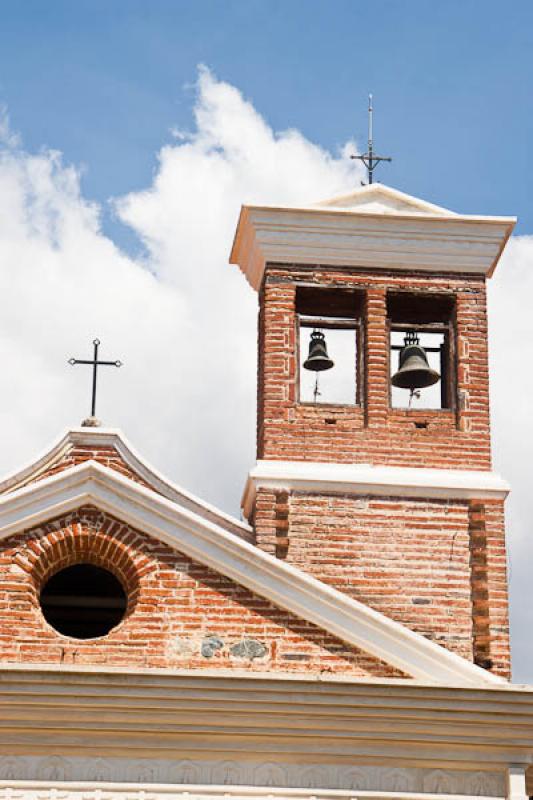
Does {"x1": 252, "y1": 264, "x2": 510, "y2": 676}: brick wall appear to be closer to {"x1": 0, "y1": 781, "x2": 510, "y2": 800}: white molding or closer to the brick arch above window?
the brick arch above window

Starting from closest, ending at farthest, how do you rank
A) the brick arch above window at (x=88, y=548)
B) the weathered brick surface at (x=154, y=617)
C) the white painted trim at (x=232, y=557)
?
the weathered brick surface at (x=154, y=617) → the white painted trim at (x=232, y=557) → the brick arch above window at (x=88, y=548)

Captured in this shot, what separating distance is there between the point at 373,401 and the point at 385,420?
8.5 inches

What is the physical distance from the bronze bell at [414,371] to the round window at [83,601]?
3.56 meters

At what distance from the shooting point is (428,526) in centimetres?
1728

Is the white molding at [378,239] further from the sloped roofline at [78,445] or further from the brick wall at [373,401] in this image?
the sloped roofline at [78,445]

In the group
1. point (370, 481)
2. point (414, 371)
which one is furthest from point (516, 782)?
point (414, 371)

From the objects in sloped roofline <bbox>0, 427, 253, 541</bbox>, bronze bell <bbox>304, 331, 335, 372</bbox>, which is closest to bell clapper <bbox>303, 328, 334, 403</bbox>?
bronze bell <bbox>304, 331, 335, 372</bbox>

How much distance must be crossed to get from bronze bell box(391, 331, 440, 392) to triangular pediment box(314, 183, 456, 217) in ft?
4.33

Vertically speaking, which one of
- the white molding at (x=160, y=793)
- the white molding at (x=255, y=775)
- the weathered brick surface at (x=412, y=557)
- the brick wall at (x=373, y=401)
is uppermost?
the brick wall at (x=373, y=401)

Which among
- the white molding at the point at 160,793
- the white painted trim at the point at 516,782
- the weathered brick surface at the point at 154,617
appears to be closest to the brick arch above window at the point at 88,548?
the weathered brick surface at the point at 154,617

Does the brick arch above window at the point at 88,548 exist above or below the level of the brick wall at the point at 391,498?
below

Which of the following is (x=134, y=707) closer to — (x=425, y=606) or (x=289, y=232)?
(x=425, y=606)

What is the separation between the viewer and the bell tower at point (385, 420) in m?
17.0

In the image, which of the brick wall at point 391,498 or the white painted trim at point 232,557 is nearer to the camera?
the white painted trim at point 232,557
